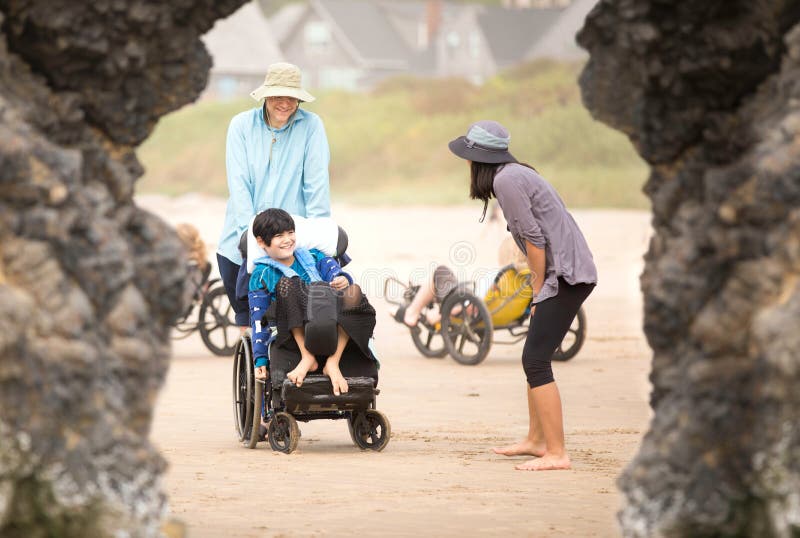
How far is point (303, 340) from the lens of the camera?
8.24m

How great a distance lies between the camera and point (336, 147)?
46.7 m

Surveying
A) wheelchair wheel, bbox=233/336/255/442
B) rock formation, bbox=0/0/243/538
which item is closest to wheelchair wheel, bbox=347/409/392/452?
wheelchair wheel, bbox=233/336/255/442

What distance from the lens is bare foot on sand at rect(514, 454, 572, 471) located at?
779cm

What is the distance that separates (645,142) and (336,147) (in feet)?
137

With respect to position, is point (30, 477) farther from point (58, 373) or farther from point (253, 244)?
point (253, 244)

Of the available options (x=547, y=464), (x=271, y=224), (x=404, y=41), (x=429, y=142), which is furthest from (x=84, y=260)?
(x=404, y=41)

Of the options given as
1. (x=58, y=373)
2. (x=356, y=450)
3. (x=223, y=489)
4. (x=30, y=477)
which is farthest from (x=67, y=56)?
(x=356, y=450)

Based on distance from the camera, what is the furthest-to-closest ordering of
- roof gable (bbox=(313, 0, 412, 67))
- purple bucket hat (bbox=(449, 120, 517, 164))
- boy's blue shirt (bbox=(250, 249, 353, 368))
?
roof gable (bbox=(313, 0, 412, 67)) < boy's blue shirt (bbox=(250, 249, 353, 368)) < purple bucket hat (bbox=(449, 120, 517, 164))

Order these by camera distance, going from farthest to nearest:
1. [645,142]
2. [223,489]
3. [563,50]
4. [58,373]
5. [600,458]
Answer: [563,50]
[600,458]
[223,489]
[645,142]
[58,373]

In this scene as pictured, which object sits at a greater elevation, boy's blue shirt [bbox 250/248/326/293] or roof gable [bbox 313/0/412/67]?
roof gable [bbox 313/0/412/67]

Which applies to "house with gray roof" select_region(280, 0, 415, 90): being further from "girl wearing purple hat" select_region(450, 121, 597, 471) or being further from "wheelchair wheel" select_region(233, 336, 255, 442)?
"girl wearing purple hat" select_region(450, 121, 597, 471)

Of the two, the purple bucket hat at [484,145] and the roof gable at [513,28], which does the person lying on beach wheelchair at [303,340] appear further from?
the roof gable at [513,28]

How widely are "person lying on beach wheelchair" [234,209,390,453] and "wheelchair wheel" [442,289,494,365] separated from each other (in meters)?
4.49

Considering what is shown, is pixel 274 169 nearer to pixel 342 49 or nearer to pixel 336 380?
pixel 336 380
